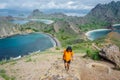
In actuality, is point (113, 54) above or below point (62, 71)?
below

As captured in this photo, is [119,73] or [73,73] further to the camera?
[119,73]

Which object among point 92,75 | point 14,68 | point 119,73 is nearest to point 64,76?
point 92,75

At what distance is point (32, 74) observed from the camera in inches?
966

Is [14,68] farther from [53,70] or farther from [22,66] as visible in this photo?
[53,70]

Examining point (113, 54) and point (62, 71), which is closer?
point (62, 71)

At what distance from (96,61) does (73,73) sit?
29.4 ft

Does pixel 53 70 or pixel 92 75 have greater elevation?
pixel 53 70

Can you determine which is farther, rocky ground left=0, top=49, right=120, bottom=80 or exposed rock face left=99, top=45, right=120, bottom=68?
exposed rock face left=99, top=45, right=120, bottom=68

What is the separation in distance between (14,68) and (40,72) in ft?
16.2

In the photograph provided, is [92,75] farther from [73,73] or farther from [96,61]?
[96,61]

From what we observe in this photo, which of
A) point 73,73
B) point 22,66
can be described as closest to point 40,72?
point 22,66

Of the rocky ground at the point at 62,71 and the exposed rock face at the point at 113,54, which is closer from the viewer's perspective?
the rocky ground at the point at 62,71

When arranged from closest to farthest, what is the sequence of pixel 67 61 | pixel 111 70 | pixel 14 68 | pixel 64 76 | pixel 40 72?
pixel 64 76, pixel 67 61, pixel 111 70, pixel 40 72, pixel 14 68

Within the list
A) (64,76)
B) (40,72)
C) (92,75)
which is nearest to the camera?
(64,76)
